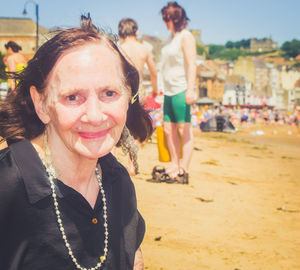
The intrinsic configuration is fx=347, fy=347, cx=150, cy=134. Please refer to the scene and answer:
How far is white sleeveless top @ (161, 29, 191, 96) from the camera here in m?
5.09

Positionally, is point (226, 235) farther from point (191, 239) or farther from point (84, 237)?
point (84, 237)

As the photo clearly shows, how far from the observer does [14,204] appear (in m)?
1.35

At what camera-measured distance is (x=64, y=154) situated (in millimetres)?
1595

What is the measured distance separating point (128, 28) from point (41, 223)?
436 cm

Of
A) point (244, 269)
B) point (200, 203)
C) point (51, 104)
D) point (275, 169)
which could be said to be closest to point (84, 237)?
point (51, 104)

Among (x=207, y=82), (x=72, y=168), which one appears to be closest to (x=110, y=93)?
(x=72, y=168)

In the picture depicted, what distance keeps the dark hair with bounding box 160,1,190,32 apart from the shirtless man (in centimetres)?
51

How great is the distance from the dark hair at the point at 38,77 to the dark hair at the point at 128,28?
12.0ft

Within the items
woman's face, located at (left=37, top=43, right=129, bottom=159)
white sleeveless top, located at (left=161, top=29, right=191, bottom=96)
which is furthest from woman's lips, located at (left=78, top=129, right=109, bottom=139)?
white sleeveless top, located at (left=161, top=29, right=191, bottom=96)

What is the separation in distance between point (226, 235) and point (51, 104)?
2457mm

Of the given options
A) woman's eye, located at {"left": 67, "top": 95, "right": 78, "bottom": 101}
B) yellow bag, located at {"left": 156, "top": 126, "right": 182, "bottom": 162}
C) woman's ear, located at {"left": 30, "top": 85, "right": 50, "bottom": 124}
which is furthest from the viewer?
yellow bag, located at {"left": 156, "top": 126, "right": 182, "bottom": 162}

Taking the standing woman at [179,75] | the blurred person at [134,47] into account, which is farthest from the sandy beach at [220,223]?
the blurred person at [134,47]

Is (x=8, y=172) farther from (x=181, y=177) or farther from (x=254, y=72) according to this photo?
(x=254, y=72)

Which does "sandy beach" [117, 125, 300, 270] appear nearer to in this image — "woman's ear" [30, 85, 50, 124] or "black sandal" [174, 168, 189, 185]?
"black sandal" [174, 168, 189, 185]
